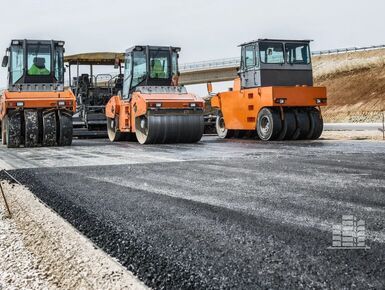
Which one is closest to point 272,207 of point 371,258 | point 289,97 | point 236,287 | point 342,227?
point 342,227

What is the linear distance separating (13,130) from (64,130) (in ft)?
4.42

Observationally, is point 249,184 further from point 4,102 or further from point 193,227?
point 4,102

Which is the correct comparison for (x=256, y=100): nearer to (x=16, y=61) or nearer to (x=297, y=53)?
(x=297, y=53)

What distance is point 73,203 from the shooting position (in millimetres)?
4570

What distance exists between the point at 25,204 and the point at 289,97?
10.5 meters

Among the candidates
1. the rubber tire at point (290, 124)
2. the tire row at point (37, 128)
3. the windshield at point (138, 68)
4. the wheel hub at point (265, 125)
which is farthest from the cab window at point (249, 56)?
the tire row at point (37, 128)

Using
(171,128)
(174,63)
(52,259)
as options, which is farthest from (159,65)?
(52,259)

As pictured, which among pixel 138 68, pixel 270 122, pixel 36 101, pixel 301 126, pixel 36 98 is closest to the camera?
pixel 36 101

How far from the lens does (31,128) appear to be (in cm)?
1335

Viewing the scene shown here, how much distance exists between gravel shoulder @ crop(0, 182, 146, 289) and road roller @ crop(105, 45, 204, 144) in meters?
9.04

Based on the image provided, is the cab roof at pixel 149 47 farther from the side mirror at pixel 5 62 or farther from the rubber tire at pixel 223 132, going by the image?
the side mirror at pixel 5 62

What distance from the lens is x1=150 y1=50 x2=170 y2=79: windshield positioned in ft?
48.8

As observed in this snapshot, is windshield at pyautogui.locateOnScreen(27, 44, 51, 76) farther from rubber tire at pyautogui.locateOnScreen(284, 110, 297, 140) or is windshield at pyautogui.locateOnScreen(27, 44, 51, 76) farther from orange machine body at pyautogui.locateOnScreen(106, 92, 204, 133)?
rubber tire at pyautogui.locateOnScreen(284, 110, 297, 140)

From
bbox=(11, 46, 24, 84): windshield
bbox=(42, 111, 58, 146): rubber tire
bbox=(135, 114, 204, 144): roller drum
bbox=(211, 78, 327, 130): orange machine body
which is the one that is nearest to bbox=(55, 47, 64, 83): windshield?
bbox=(11, 46, 24, 84): windshield
